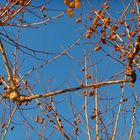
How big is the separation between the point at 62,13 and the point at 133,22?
1.18m

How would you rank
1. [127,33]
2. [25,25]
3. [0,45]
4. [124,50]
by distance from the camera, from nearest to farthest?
1. [0,45]
2. [25,25]
3. [124,50]
4. [127,33]

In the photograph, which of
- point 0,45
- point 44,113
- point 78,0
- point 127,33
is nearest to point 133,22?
point 127,33

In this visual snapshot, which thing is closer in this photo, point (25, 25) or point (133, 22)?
point (25, 25)

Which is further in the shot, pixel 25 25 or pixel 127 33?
pixel 127 33

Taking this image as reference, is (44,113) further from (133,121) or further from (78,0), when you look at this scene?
(78,0)

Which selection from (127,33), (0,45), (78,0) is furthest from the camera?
(127,33)

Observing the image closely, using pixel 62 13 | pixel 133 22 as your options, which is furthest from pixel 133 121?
pixel 62 13

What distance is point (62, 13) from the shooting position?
12.8ft

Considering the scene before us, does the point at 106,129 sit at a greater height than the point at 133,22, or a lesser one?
lesser

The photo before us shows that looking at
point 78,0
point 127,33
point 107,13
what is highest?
point 107,13

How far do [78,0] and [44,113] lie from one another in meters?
3.79

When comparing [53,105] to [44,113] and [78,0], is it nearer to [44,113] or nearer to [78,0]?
[44,113]

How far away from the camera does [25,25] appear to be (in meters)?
3.71

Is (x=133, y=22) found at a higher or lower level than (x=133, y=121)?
higher
